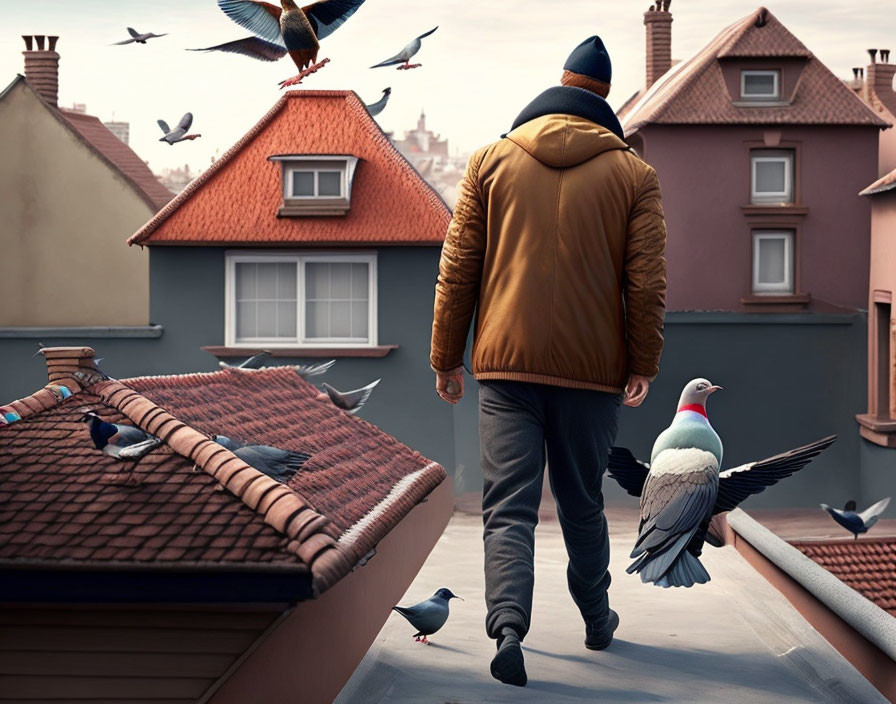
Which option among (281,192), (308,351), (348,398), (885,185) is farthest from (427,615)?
(885,185)

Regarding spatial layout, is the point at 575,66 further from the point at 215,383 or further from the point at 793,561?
the point at 793,561

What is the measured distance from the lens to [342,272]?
57.1 feet

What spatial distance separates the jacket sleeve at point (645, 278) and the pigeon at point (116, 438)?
179 cm

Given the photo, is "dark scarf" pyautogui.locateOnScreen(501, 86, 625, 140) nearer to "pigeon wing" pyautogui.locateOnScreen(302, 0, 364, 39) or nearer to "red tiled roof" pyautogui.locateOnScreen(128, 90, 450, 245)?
"pigeon wing" pyautogui.locateOnScreen(302, 0, 364, 39)

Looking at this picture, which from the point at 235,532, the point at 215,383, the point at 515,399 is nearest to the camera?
the point at 235,532

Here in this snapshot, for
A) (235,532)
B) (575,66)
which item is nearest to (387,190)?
(575,66)

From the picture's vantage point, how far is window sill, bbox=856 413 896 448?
1775 cm

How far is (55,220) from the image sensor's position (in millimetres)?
23719

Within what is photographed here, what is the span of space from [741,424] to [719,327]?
54.7 inches

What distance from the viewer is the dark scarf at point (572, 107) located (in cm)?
524

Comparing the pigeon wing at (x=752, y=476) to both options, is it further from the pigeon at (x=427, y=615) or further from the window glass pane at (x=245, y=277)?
the window glass pane at (x=245, y=277)

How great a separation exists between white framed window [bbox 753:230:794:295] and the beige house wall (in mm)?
10360

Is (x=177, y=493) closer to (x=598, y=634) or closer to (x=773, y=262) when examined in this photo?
(x=598, y=634)

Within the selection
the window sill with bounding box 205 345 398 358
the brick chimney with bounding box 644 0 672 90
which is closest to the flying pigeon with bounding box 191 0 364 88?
the window sill with bounding box 205 345 398 358
